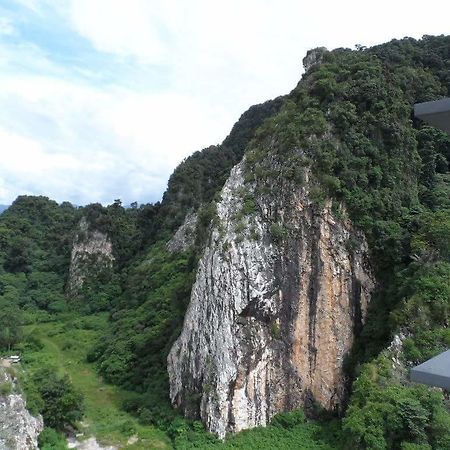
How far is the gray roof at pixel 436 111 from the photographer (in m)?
2.22

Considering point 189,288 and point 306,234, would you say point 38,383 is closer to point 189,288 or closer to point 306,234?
point 189,288

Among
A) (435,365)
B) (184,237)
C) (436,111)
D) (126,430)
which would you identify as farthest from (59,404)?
(436,111)

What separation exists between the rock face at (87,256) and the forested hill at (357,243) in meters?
8.75

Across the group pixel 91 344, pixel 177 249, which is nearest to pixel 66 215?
pixel 177 249

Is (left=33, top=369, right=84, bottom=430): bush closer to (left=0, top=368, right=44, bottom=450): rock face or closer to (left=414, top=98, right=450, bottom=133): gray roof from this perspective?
(left=0, top=368, right=44, bottom=450): rock face

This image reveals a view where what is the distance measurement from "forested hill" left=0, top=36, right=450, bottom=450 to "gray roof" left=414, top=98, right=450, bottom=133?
13155 mm

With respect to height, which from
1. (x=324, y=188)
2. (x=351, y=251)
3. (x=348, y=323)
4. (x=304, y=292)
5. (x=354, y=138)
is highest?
(x=354, y=138)

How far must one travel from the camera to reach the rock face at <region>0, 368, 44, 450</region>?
1664 centimetres

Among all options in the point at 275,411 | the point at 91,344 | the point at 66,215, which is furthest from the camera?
the point at 66,215

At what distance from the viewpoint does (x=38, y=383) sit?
69.7ft

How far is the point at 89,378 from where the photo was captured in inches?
1048

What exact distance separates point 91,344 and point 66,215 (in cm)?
3214

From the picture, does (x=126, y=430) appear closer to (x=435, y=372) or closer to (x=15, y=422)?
(x=15, y=422)

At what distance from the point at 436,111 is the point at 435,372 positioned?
45.4 inches
